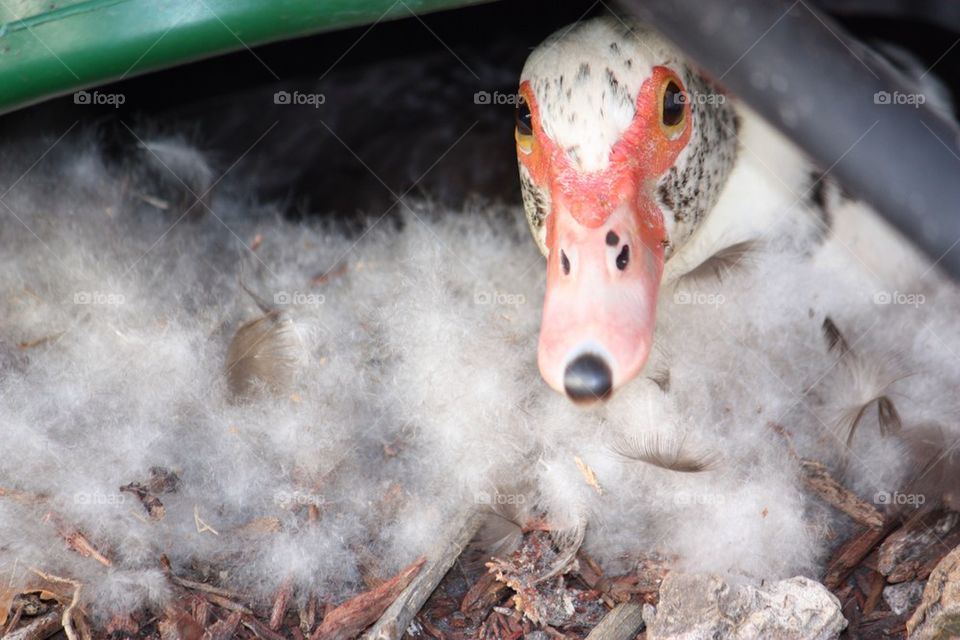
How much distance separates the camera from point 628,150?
1910mm

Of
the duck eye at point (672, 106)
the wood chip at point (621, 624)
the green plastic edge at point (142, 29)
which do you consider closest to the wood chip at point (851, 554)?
the wood chip at point (621, 624)
